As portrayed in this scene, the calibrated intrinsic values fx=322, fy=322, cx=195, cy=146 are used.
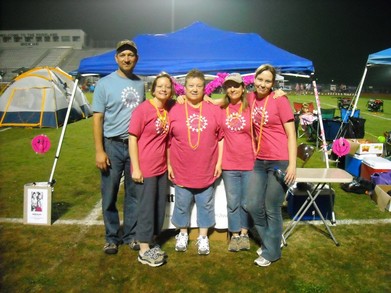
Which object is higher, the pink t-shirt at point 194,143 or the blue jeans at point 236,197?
the pink t-shirt at point 194,143

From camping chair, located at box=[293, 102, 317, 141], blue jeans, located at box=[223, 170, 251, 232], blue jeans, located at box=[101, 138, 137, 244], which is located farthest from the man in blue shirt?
camping chair, located at box=[293, 102, 317, 141]

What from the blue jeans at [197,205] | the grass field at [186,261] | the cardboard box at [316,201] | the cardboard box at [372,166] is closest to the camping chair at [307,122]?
the cardboard box at [372,166]

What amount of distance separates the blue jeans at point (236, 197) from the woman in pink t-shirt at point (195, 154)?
0.50 ft

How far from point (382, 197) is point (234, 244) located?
104 inches

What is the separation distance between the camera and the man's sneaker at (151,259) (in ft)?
10.6

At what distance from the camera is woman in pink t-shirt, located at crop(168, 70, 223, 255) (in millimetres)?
3215

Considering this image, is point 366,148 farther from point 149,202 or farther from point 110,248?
point 110,248

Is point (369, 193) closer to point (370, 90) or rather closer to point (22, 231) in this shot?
point (22, 231)

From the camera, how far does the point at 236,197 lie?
3.47 metres

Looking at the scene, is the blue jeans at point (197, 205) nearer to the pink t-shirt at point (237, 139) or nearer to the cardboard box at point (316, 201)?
the pink t-shirt at point (237, 139)

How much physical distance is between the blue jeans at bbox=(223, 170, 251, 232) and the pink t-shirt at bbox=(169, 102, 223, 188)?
0.68ft

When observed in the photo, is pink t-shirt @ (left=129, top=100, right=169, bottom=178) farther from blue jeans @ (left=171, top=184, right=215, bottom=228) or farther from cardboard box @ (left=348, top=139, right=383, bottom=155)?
cardboard box @ (left=348, top=139, right=383, bottom=155)

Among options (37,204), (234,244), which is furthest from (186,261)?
(37,204)

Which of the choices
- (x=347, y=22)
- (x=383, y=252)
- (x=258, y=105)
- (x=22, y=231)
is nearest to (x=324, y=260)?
(x=383, y=252)
